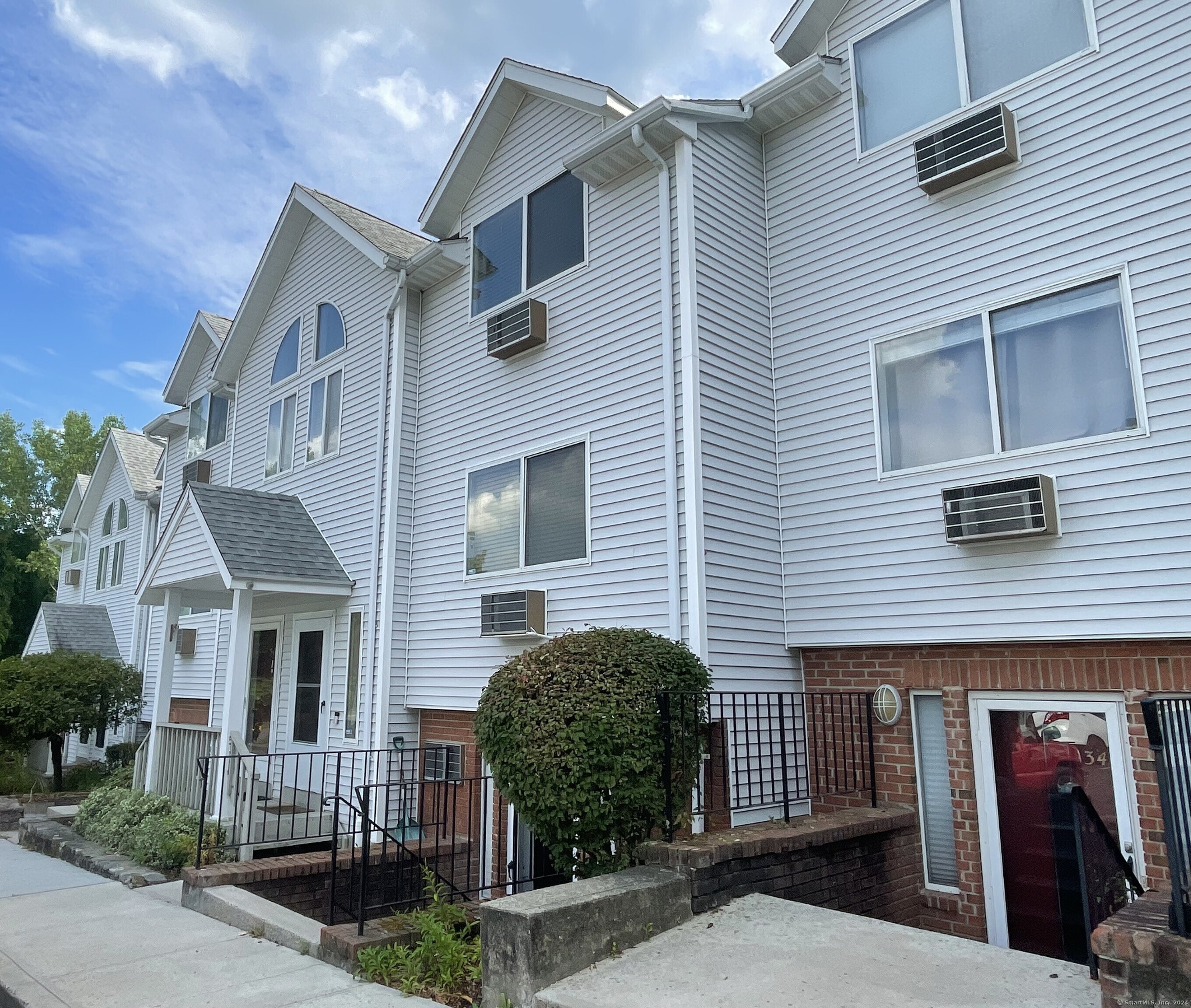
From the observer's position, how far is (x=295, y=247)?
13391mm

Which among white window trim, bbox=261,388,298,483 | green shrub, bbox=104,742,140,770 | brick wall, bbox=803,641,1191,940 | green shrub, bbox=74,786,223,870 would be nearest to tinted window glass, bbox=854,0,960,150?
brick wall, bbox=803,641,1191,940

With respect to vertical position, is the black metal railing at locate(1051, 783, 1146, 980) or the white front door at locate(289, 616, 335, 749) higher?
the white front door at locate(289, 616, 335, 749)

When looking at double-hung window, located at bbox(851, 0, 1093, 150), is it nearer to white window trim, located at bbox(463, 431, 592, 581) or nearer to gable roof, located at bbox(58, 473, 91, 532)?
white window trim, located at bbox(463, 431, 592, 581)

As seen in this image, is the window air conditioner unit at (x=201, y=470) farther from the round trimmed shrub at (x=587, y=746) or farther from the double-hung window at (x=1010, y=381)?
the double-hung window at (x=1010, y=381)

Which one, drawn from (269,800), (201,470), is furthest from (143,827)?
(201,470)

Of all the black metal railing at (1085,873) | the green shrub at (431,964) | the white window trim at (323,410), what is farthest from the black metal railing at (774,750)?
the white window trim at (323,410)

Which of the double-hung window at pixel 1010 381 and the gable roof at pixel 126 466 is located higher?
the gable roof at pixel 126 466

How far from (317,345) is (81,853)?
279 inches

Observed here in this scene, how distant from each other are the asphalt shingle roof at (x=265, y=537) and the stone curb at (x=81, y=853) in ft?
10.3

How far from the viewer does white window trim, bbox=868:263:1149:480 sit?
19.7ft

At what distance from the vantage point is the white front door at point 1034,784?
5945 millimetres

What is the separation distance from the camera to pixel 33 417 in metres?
37.9

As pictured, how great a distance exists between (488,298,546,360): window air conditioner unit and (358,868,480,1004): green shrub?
18.2 feet

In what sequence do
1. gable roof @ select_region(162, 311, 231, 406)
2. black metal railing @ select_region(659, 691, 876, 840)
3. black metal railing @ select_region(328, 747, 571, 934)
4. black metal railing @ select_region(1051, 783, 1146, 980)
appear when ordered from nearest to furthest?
1. black metal railing @ select_region(1051, 783, 1146, 980)
2. black metal railing @ select_region(659, 691, 876, 840)
3. black metal railing @ select_region(328, 747, 571, 934)
4. gable roof @ select_region(162, 311, 231, 406)
